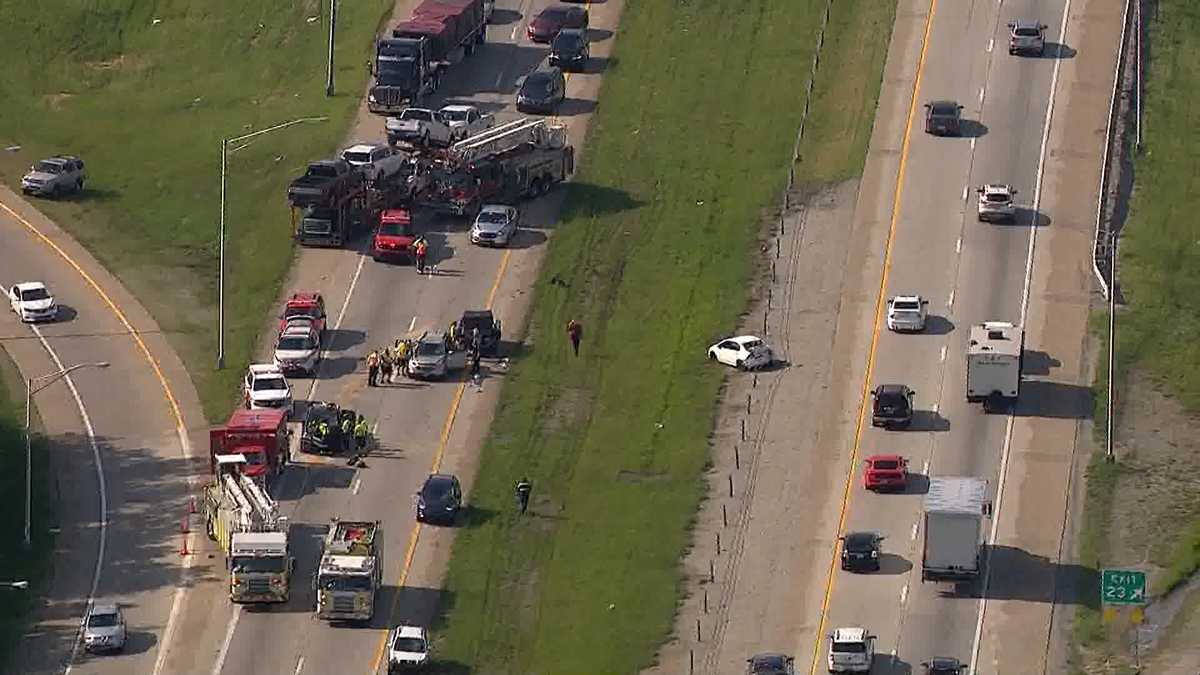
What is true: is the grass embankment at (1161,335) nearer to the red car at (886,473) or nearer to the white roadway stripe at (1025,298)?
the white roadway stripe at (1025,298)

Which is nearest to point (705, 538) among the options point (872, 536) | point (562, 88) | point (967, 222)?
point (872, 536)

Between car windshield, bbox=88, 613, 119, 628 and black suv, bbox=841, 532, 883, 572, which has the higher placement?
black suv, bbox=841, 532, 883, 572

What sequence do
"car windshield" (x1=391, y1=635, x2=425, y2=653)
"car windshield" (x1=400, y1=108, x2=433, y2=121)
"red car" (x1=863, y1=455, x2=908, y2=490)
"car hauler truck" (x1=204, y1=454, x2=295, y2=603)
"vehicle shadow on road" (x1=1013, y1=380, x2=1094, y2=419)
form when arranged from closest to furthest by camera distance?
"car windshield" (x1=391, y1=635, x2=425, y2=653) < "car hauler truck" (x1=204, y1=454, x2=295, y2=603) < "red car" (x1=863, y1=455, x2=908, y2=490) < "vehicle shadow on road" (x1=1013, y1=380, x2=1094, y2=419) < "car windshield" (x1=400, y1=108, x2=433, y2=121)

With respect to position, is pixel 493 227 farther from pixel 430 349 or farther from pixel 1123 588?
pixel 1123 588

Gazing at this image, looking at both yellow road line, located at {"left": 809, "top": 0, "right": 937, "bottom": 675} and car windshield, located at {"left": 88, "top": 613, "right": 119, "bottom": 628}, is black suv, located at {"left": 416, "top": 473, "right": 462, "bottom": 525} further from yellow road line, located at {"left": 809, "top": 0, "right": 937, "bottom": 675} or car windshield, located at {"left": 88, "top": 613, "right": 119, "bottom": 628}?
yellow road line, located at {"left": 809, "top": 0, "right": 937, "bottom": 675}

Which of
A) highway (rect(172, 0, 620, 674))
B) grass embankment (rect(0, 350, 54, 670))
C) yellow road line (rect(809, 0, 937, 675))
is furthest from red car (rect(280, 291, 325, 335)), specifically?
yellow road line (rect(809, 0, 937, 675))

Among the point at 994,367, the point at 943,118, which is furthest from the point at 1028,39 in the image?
the point at 994,367

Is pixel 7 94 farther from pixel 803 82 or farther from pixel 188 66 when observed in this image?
pixel 803 82
